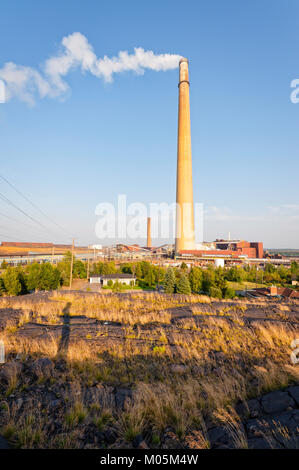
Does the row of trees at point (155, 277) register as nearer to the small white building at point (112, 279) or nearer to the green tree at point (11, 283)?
the green tree at point (11, 283)

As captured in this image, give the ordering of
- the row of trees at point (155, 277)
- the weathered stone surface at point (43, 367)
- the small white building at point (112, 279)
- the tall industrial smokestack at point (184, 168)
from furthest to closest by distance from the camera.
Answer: the tall industrial smokestack at point (184, 168) → the small white building at point (112, 279) → the row of trees at point (155, 277) → the weathered stone surface at point (43, 367)

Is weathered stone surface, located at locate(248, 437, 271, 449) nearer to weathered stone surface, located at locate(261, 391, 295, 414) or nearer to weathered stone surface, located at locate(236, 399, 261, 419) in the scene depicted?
weathered stone surface, located at locate(236, 399, 261, 419)

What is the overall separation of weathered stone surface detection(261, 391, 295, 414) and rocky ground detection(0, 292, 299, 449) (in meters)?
0.01

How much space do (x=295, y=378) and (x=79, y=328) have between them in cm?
617

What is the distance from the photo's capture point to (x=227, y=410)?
11.6 ft

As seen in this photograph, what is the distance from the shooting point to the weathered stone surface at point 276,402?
3.38 metres

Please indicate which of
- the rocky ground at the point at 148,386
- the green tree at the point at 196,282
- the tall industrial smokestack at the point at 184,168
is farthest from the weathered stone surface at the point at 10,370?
the tall industrial smokestack at the point at 184,168

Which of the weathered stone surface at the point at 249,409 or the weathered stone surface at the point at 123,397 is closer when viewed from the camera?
the weathered stone surface at the point at 249,409

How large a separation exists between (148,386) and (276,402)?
2141mm

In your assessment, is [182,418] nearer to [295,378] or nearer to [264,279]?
[295,378]

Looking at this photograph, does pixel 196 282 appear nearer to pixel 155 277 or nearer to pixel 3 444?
pixel 155 277

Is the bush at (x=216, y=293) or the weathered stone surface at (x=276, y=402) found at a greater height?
the weathered stone surface at (x=276, y=402)

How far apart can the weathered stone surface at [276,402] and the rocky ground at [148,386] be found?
0.05ft
